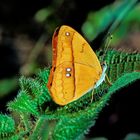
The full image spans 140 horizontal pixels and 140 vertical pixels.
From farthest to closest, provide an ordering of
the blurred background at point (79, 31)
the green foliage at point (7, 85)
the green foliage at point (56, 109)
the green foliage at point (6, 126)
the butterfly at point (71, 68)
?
1. the green foliage at point (7, 85)
2. the blurred background at point (79, 31)
3. the butterfly at point (71, 68)
4. the green foliage at point (6, 126)
5. the green foliage at point (56, 109)

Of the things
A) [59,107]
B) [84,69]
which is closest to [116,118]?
[84,69]

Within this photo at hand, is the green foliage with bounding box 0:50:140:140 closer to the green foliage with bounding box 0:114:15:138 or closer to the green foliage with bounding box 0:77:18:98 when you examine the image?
the green foliage with bounding box 0:114:15:138

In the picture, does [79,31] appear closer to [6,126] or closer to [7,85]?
[7,85]

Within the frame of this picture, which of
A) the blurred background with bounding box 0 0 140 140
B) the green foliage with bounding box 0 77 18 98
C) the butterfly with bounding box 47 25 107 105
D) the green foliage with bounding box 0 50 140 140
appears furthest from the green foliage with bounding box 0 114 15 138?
the green foliage with bounding box 0 77 18 98

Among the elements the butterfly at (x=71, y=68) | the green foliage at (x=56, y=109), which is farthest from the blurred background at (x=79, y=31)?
the green foliage at (x=56, y=109)

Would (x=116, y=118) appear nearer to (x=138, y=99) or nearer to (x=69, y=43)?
(x=138, y=99)

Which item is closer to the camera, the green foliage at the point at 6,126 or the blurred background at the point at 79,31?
the green foliage at the point at 6,126

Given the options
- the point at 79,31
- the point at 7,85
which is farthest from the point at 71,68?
the point at 79,31

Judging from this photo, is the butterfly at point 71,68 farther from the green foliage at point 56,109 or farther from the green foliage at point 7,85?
the green foliage at point 7,85
